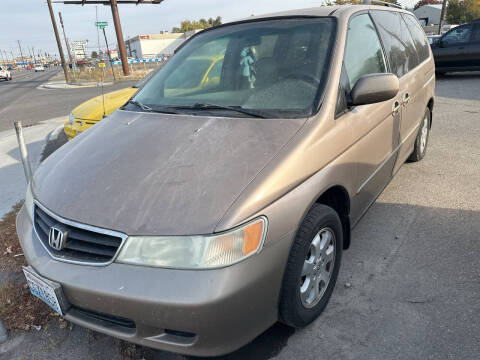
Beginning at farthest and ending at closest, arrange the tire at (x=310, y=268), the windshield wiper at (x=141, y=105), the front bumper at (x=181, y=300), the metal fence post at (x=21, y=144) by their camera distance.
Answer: the metal fence post at (x=21, y=144)
the windshield wiper at (x=141, y=105)
the tire at (x=310, y=268)
the front bumper at (x=181, y=300)

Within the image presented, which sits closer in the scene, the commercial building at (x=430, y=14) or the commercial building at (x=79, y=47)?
the commercial building at (x=79, y=47)

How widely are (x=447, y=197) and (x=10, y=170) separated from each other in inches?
222

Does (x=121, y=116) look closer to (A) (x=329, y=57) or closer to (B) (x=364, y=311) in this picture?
(A) (x=329, y=57)

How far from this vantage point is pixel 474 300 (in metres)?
2.41

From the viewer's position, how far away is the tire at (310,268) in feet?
6.33

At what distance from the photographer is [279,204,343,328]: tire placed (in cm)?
193

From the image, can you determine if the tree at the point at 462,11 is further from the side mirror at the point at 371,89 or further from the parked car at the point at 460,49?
the side mirror at the point at 371,89

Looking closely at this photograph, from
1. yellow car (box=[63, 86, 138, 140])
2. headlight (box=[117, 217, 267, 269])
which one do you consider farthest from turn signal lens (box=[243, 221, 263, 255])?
yellow car (box=[63, 86, 138, 140])

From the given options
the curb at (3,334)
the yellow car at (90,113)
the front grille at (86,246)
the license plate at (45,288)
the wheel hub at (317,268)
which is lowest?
the curb at (3,334)

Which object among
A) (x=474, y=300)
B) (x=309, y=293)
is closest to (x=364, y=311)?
(x=309, y=293)

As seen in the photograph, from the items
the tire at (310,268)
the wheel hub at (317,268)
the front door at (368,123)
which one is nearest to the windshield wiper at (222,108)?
the front door at (368,123)

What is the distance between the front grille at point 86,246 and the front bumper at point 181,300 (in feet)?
0.16

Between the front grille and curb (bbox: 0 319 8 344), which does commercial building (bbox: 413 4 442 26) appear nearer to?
the front grille

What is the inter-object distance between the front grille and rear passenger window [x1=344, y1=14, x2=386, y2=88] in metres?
1.85
